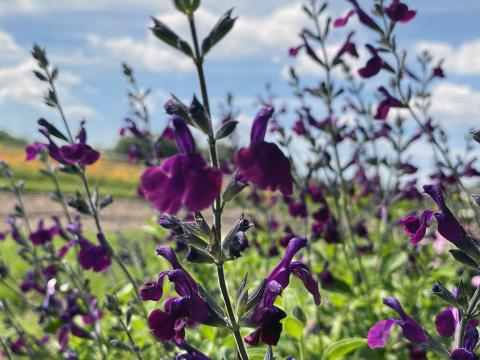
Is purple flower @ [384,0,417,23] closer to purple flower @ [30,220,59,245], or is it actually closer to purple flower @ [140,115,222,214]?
purple flower @ [140,115,222,214]

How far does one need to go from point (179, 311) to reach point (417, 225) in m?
0.84

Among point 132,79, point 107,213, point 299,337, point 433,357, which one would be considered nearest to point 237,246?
point 299,337

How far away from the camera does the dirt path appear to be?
1819cm

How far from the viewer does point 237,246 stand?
67.8 inches

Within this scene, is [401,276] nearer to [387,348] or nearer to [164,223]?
[387,348]

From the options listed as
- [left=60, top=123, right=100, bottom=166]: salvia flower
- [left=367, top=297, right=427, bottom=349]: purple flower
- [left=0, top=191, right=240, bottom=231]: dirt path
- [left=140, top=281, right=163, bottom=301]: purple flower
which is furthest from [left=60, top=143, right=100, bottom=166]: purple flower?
[left=0, top=191, right=240, bottom=231]: dirt path

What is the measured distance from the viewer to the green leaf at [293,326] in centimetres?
256

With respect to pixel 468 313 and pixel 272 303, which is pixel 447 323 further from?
pixel 272 303

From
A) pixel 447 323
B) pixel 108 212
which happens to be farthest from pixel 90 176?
pixel 447 323

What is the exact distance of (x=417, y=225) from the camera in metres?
1.89

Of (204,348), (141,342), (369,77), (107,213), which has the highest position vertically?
(369,77)

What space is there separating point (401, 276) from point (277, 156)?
4054mm

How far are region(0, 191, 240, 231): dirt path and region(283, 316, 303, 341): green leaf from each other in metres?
14.1

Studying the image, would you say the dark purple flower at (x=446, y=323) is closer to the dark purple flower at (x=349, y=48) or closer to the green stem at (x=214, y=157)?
the green stem at (x=214, y=157)
